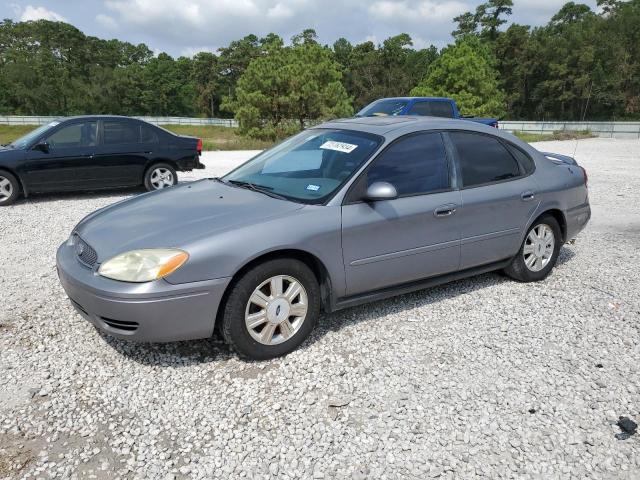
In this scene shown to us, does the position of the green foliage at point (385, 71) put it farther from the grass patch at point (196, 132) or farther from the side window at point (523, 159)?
the side window at point (523, 159)

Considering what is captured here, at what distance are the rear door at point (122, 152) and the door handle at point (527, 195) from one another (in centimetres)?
699

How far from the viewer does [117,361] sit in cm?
338

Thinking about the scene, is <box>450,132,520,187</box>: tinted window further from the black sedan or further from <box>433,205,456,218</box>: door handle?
the black sedan

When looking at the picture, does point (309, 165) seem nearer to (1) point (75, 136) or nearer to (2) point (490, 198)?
(2) point (490, 198)

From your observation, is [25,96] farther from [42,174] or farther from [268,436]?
[268,436]

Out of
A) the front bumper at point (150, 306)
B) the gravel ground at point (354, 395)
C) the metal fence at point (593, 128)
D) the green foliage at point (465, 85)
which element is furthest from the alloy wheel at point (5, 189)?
the green foliage at point (465, 85)

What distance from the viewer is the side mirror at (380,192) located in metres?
3.52

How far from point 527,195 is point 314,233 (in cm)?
228

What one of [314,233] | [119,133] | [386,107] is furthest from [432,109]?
[314,233]

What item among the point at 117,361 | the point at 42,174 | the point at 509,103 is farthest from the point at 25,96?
the point at 117,361

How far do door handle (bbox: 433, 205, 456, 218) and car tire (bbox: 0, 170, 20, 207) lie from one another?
7411 millimetres

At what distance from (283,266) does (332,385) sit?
812 millimetres

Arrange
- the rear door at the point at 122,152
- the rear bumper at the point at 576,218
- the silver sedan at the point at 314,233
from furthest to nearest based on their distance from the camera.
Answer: the rear door at the point at 122,152 < the rear bumper at the point at 576,218 < the silver sedan at the point at 314,233

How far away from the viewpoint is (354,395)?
9.97 feet
